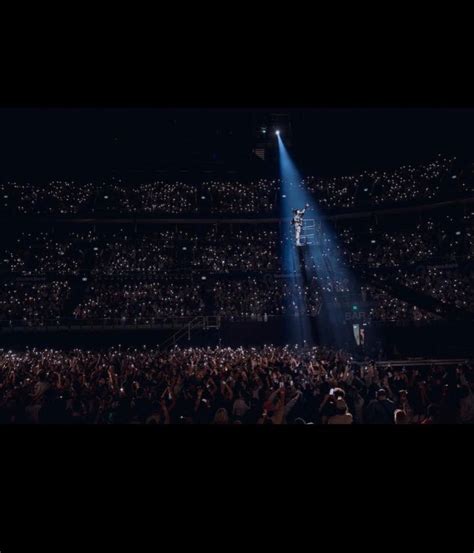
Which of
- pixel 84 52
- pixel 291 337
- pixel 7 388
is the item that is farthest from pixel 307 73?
pixel 291 337

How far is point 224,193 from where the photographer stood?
32531 millimetres

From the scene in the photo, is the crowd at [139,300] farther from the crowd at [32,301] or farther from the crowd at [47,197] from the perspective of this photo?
the crowd at [47,197]

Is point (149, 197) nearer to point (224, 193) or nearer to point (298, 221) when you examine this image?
point (224, 193)

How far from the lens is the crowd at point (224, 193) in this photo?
97.7ft

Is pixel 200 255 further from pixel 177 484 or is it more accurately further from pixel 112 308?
pixel 177 484

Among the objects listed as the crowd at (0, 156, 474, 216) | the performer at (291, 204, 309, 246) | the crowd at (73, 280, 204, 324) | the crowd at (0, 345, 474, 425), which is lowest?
the crowd at (0, 345, 474, 425)

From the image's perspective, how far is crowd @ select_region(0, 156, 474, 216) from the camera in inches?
1172

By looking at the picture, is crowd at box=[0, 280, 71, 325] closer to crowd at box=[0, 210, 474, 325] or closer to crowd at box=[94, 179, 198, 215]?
crowd at box=[0, 210, 474, 325]

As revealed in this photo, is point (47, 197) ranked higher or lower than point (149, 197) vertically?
higher

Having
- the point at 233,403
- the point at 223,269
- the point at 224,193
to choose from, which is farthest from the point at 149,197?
the point at 233,403

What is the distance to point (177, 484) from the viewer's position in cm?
363

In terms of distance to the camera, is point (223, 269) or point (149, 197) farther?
point (149, 197)

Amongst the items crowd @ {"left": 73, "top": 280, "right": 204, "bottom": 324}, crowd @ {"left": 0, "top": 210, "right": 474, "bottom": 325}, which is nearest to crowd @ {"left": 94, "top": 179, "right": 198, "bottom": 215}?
crowd @ {"left": 0, "top": 210, "right": 474, "bottom": 325}

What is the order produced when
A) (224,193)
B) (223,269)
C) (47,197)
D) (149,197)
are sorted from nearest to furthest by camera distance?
(223,269)
(47,197)
(149,197)
(224,193)
